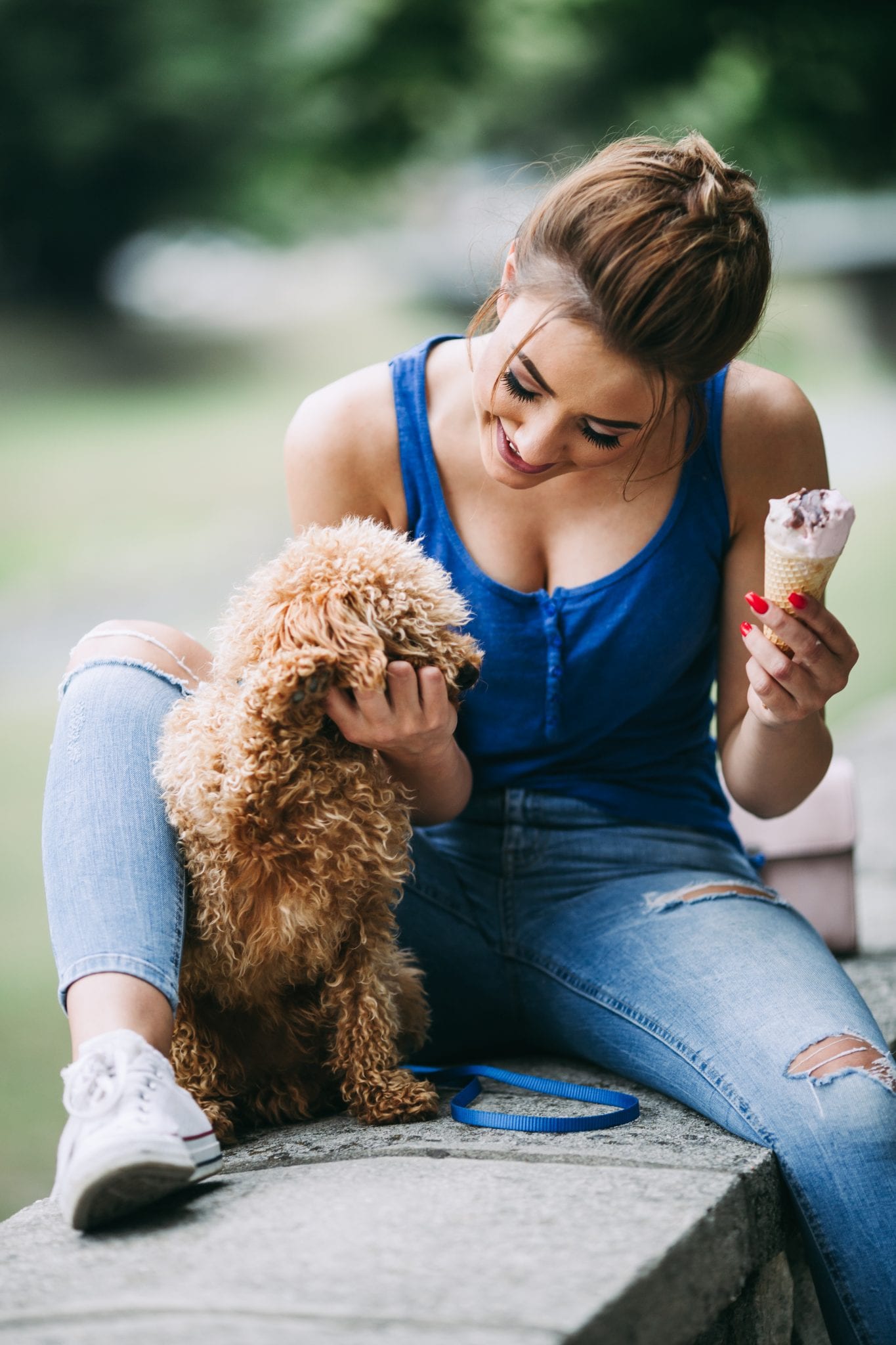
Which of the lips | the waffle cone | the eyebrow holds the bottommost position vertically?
the waffle cone

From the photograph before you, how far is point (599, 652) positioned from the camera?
192 cm

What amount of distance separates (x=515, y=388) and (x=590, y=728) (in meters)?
0.57

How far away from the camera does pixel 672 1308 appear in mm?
1301

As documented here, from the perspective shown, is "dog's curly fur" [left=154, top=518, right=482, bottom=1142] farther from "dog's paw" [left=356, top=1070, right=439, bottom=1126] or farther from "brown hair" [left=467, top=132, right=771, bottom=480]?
"brown hair" [left=467, top=132, right=771, bottom=480]

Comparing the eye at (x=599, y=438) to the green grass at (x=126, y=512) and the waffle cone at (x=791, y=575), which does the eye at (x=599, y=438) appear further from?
the green grass at (x=126, y=512)

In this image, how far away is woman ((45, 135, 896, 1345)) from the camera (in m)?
1.52

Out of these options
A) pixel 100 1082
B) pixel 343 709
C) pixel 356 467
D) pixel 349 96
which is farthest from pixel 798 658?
pixel 349 96

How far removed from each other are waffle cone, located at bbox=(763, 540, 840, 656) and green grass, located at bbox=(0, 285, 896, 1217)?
49cm

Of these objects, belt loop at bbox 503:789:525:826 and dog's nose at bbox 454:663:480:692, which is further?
belt loop at bbox 503:789:525:826

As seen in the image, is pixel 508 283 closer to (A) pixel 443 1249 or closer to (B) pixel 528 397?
(B) pixel 528 397

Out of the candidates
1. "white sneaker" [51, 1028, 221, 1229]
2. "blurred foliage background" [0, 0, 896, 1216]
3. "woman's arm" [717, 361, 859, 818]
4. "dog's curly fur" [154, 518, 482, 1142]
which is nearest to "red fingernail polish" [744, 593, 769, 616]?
"woman's arm" [717, 361, 859, 818]

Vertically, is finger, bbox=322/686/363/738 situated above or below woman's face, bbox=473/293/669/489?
below

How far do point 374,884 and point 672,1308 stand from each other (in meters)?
0.63

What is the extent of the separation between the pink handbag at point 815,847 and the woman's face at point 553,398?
933 millimetres
